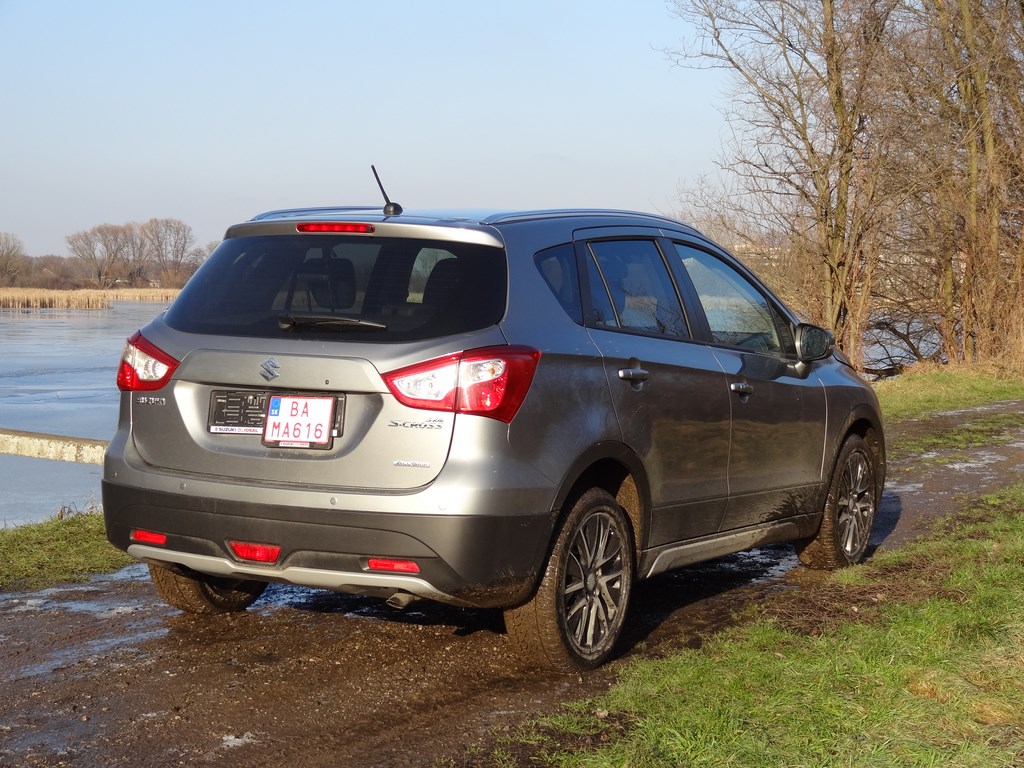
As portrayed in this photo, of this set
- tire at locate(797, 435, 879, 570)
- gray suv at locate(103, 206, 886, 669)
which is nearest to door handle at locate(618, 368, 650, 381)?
gray suv at locate(103, 206, 886, 669)

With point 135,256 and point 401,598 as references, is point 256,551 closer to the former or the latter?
point 401,598

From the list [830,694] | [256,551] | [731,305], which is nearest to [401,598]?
[256,551]

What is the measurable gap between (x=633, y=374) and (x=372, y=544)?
4.45 feet

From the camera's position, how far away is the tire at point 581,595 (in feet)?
14.9

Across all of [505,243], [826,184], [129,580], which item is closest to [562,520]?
[505,243]

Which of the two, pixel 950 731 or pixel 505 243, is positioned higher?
pixel 505 243

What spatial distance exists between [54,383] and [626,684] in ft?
76.5

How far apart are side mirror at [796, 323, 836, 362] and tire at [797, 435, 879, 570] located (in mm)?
668

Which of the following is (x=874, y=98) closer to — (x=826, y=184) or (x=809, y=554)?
(x=826, y=184)

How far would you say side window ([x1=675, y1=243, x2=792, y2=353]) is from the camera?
19.2ft

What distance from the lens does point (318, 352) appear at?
430 centimetres

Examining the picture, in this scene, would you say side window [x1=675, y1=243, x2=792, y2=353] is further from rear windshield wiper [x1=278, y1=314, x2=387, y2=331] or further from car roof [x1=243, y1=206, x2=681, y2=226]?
rear windshield wiper [x1=278, y1=314, x2=387, y2=331]

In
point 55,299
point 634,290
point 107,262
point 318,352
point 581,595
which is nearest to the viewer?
point 318,352

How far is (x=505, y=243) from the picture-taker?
4.60m
